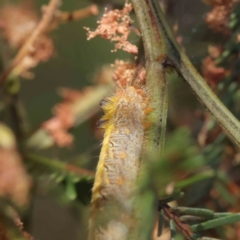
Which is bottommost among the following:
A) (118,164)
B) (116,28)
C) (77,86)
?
(118,164)

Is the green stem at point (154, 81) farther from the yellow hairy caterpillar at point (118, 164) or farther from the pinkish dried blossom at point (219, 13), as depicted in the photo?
the pinkish dried blossom at point (219, 13)

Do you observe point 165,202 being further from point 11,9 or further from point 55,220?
point 55,220

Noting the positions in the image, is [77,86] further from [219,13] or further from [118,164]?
[118,164]

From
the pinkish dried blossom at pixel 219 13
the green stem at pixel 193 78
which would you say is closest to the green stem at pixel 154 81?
the green stem at pixel 193 78

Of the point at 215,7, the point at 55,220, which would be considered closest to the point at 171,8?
the point at 215,7

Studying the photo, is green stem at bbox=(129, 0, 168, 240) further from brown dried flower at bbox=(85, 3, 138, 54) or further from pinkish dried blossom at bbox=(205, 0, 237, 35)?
pinkish dried blossom at bbox=(205, 0, 237, 35)

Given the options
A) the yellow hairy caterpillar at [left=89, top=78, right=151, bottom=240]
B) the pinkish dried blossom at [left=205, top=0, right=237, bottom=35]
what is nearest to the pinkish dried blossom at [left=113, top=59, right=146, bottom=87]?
the yellow hairy caterpillar at [left=89, top=78, right=151, bottom=240]

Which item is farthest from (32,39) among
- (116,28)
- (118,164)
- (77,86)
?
(77,86)

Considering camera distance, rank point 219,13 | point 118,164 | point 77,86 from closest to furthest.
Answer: point 118,164 → point 219,13 → point 77,86

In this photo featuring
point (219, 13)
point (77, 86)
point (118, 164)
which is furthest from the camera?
point (77, 86)
